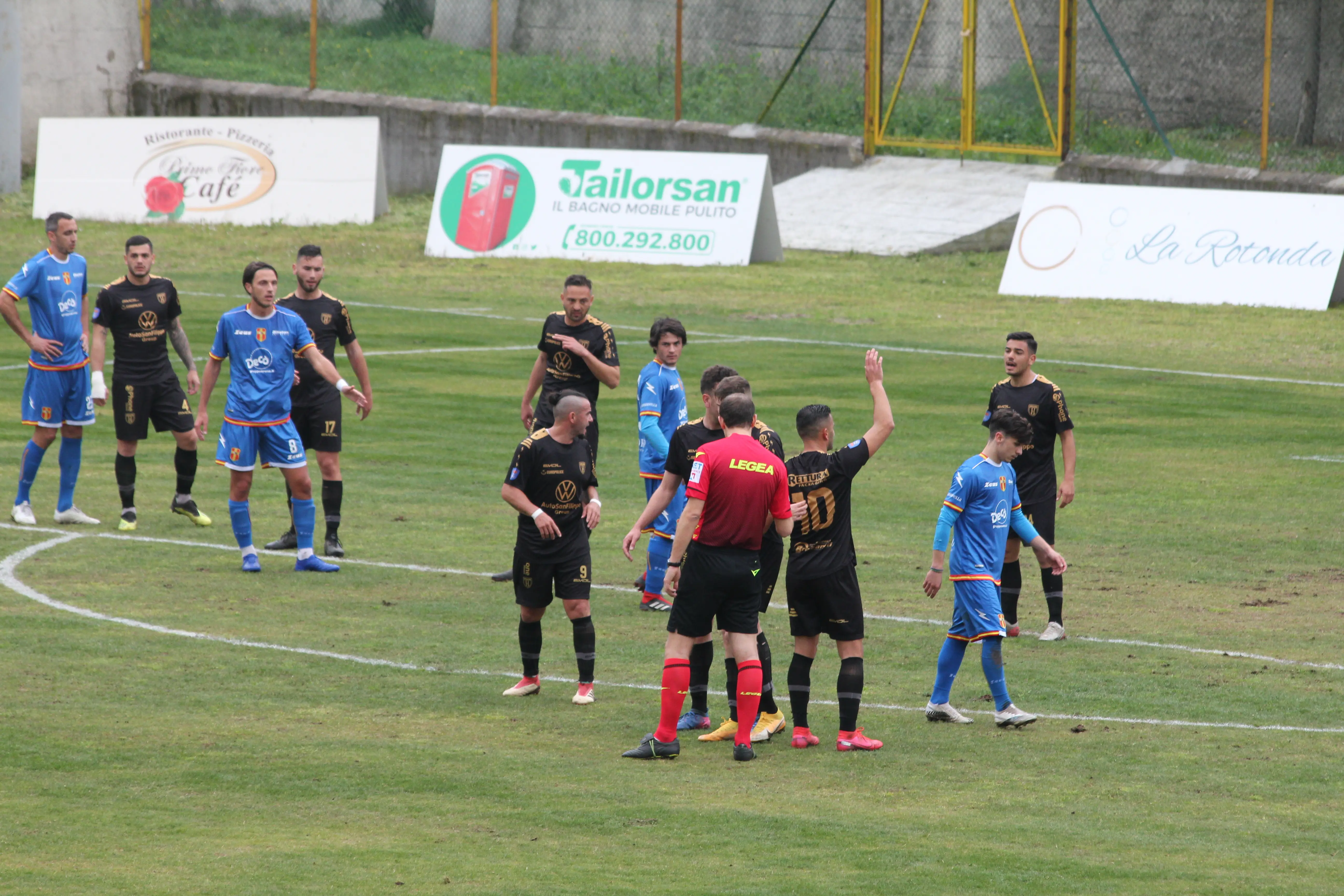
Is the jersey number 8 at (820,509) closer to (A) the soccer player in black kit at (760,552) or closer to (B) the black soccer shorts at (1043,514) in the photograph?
(A) the soccer player in black kit at (760,552)

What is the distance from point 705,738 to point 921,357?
15755 millimetres

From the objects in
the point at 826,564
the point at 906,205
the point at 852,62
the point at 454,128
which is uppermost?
the point at 852,62

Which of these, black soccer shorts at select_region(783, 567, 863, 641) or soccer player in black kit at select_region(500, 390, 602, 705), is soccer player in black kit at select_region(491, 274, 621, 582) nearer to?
soccer player in black kit at select_region(500, 390, 602, 705)

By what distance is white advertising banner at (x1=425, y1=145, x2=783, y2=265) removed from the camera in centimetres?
3184

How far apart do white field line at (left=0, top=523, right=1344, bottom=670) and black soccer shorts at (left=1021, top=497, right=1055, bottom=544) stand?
732 millimetres

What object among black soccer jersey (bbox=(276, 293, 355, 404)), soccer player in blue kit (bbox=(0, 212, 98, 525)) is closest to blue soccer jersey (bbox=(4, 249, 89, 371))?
soccer player in blue kit (bbox=(0, 212, 98, 525))

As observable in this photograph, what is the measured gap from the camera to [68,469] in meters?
14.7

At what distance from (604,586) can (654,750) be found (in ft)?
14.8

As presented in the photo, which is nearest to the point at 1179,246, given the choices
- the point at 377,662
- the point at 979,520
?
Answer: the point at 979,520

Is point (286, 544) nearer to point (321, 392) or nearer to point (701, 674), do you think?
point (321, 392)

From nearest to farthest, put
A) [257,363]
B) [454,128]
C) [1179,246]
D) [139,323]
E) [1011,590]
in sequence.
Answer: [1011,590]
[257,363]
[139,323]
[1179,246]
[454,128]

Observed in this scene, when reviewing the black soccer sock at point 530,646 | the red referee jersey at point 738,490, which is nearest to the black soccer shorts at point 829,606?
the red referee jersey at point 738,490

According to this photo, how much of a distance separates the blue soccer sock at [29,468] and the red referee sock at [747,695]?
8037 millimetres

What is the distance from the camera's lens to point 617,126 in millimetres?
37844
